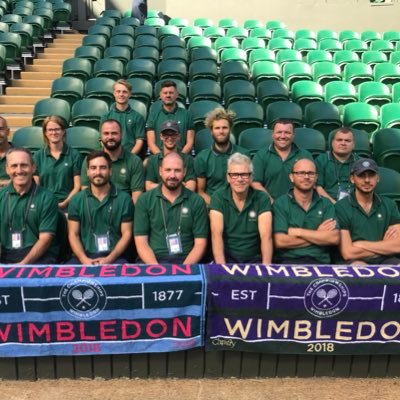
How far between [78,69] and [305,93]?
3832 mm

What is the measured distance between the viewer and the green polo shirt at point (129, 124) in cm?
538

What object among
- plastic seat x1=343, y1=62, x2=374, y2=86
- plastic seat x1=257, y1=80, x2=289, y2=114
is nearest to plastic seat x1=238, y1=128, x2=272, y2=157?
plastic seat x1=257, y1=80, x2=289, y2=114

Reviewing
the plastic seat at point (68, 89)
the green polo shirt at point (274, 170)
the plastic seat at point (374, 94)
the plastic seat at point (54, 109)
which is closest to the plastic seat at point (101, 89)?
the plastic seat at point (68, 89)

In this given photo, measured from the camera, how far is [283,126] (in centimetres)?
432

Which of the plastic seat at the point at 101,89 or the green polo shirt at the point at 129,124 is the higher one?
the plastic seat at the point at 101,89

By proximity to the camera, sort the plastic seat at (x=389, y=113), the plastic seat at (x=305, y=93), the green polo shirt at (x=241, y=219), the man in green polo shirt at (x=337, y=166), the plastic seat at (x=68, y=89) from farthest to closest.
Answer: the plastic seat at (x=305, y=93) < the plastic seat at (x=68, y=89) < the plastic seat at (x=389, y=113) < the man in green polo shirt at (x=337, y=166) < the green polo shirt at (x=241, y=219)

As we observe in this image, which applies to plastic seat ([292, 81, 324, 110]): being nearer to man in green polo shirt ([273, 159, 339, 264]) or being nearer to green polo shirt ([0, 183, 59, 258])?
man in green polo shirt ([273, 159, 339, 264])

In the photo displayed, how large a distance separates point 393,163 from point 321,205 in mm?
2184

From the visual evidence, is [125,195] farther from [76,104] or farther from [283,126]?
[76,104]

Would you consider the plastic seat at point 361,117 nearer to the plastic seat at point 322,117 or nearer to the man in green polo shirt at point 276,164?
the plastic seat at point 322,117

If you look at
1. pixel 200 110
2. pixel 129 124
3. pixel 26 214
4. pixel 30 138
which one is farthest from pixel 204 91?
pixel 26 214

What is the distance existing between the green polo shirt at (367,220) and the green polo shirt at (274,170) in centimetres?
86

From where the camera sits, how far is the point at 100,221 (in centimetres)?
360

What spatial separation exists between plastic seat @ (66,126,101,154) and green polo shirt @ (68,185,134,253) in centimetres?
181
